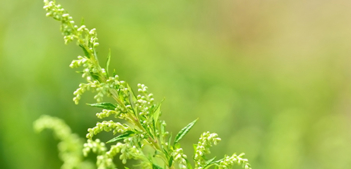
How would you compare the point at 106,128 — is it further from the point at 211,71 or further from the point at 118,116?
the point at 211,71

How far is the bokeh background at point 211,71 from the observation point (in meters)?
1.03

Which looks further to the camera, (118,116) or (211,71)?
(211,71)

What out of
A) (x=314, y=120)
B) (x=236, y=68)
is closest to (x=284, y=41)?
(x=236, y=68)

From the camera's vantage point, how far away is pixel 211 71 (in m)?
1.43

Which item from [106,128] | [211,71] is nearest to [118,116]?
[106,128]

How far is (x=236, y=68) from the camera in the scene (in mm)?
1604

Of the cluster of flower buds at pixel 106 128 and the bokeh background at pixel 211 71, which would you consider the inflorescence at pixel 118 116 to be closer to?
the cluster of flower buds at pixel 106 128

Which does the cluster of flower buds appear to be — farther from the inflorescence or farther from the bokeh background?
the bokeh background

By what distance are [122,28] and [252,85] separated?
525 millimetres

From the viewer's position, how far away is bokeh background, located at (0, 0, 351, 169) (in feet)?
3.38

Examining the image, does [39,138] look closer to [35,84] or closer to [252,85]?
[35,84]

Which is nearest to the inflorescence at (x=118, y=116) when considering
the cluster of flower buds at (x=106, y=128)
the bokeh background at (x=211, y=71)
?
the cluster of flower buds at (x=106, y=128)

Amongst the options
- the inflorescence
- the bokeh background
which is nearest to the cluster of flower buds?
the inflorescence

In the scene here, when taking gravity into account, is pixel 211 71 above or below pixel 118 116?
above
